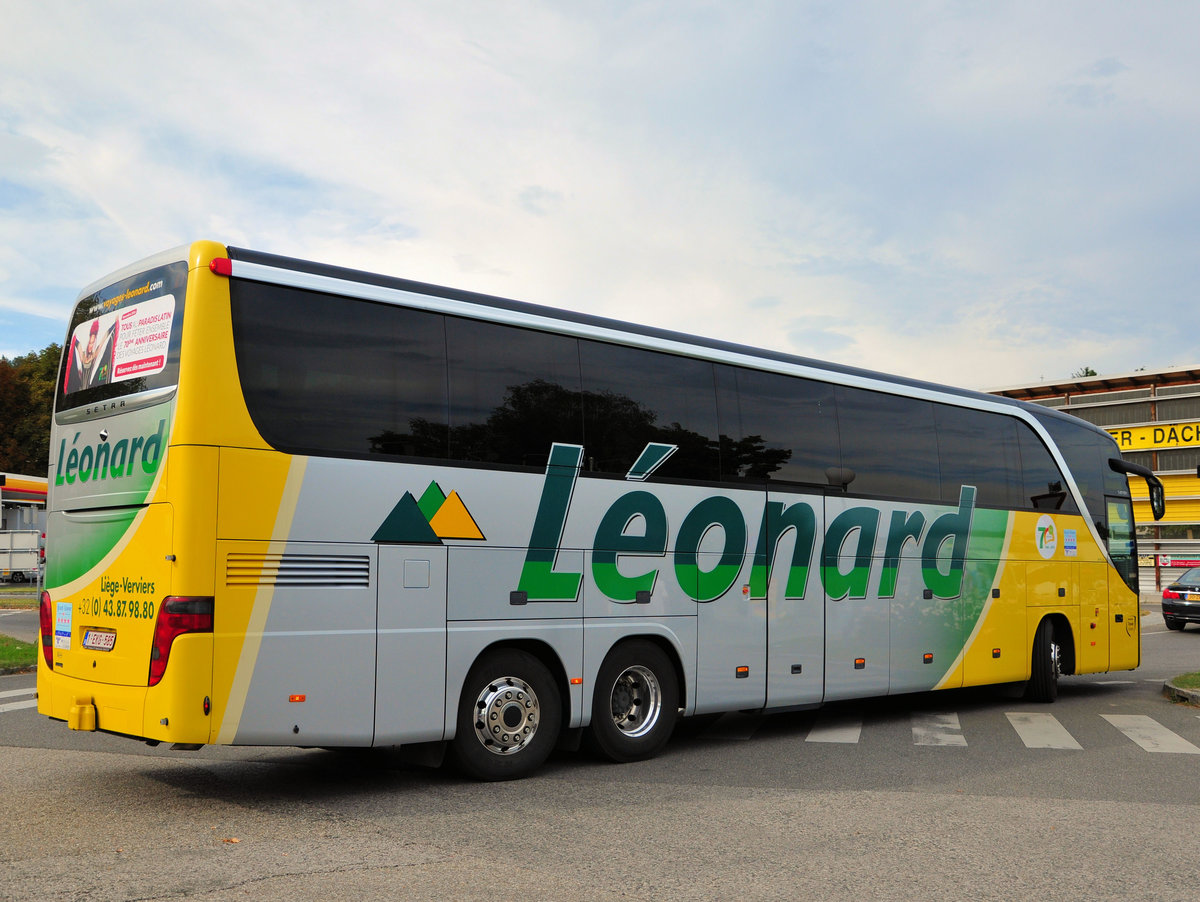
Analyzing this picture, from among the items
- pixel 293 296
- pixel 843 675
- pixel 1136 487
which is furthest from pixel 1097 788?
pixel 1136 487

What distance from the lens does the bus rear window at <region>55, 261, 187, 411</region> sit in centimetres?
777

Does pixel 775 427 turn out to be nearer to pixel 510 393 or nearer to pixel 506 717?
pixel 510 393

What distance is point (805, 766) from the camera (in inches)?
391

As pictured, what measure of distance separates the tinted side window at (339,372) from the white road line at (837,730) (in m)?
5.53

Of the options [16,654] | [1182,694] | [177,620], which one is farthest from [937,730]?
[16,654]

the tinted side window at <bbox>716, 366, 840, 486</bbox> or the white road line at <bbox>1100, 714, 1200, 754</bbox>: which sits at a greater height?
the tinted side window at <bbox>716, 366, 840, 486</bbox>

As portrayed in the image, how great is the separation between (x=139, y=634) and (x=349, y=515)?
5.16 ft

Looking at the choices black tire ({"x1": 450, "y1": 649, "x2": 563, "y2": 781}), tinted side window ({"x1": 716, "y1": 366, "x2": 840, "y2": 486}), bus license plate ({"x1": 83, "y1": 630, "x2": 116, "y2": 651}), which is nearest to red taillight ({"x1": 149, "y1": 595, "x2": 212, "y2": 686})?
bus license plate ({"x1": 83, "y1": 630, "x2": 116, "y2": 651})

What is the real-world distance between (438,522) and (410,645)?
933 millimetres

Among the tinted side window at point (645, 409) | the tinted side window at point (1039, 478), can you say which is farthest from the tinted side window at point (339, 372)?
the tinted side window at point (1039, 478)

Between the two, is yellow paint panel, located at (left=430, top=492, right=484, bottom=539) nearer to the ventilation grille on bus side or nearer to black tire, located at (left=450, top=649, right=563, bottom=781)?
the ventilation grille on bus side

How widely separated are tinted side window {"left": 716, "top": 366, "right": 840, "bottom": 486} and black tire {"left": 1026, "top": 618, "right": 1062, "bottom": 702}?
199 inches

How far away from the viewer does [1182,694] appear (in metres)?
15.1

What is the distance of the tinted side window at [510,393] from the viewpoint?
8.86 meters
